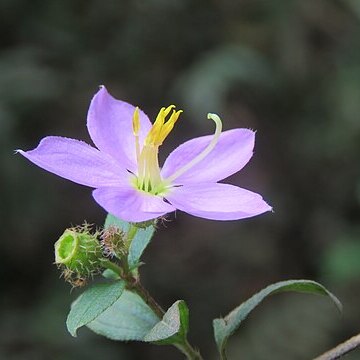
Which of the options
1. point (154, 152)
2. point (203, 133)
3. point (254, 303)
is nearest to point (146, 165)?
point (154, 152)

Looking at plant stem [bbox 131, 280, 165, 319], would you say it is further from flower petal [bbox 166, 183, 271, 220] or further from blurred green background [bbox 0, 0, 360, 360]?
blurred green background [bbox 0, 0, 360, 360]

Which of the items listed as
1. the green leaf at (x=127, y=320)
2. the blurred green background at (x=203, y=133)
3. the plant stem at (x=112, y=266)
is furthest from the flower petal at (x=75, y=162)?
the blurred green background at (x=203, y=133)

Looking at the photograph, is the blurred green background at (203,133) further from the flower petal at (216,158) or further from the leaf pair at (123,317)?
the flower petal at (216,158)

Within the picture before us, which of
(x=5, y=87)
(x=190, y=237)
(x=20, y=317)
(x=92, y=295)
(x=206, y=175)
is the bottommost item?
(x=20, y=317)

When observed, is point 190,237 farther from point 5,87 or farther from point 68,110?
point 5,87

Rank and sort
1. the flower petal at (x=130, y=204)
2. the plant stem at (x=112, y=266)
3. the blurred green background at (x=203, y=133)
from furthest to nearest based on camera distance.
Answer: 1. the blurred green background at (x=203, y=133)
2. the plant stem at (x=112, y=266)
3. the flower petal at (x=130, y=204)

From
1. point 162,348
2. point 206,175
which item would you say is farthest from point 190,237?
point 206,175

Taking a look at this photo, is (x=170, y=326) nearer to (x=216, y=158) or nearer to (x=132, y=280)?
(x=132, y=280)
